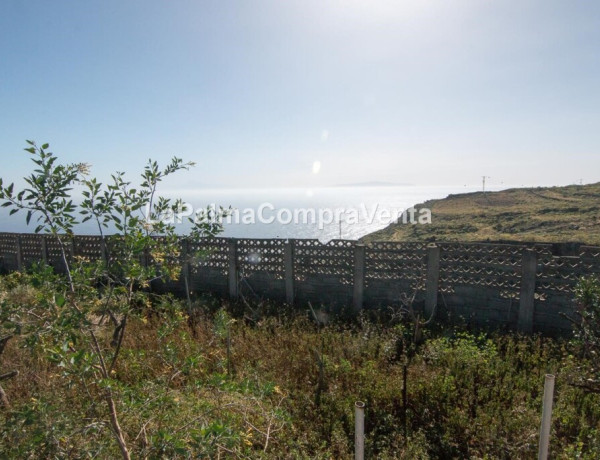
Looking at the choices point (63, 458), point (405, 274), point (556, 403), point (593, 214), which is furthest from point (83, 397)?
point (593, 214)

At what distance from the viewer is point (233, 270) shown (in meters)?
8.40

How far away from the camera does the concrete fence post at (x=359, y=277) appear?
7223 mm

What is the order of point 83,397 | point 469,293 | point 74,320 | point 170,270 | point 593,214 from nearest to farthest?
point 74,320
point 170,270
point 83,397
point 469,293
point 593,214

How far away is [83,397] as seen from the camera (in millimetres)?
3127

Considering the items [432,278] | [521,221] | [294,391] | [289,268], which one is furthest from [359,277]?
→ [521,221]

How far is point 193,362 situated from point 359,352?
361 centimetres

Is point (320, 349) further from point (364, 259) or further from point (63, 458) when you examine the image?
point (63, 458)

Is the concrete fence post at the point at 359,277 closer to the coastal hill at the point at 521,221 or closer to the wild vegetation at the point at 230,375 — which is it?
the wild vegetation at the point at 230,375

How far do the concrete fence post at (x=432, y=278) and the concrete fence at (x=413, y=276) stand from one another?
2 cm

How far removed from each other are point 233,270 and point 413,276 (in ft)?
13.5

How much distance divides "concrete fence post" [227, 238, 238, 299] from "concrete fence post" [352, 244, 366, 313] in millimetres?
2907

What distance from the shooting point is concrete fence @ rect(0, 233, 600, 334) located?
588 centimetres

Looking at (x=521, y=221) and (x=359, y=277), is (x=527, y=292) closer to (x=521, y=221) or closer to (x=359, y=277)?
(x=359, y=277)

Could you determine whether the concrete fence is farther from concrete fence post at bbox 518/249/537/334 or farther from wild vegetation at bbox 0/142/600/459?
wild vegetation at bbox 0/142/600/459
